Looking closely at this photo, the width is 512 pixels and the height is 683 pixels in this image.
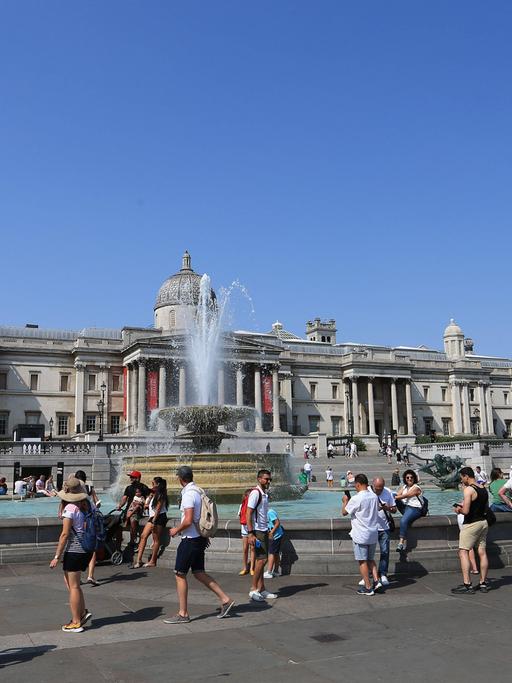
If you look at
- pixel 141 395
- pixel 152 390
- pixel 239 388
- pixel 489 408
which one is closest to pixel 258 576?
pixel 141 395

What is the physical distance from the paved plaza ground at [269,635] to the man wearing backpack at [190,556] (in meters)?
0.18

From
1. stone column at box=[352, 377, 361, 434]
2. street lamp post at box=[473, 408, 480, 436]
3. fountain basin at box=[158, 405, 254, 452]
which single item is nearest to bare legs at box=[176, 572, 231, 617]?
fountain basin at box=[158, 405, 254, 452]

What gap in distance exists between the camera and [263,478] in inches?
420

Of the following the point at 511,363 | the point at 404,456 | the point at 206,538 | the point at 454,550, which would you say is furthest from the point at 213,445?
the point at 511,363

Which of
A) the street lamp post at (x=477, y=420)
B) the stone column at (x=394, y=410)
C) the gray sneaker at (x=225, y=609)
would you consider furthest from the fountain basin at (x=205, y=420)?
the street lamp post at (x=477, y=420)

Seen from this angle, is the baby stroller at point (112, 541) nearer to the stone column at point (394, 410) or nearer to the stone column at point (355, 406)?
the stone column at point (355, 406)

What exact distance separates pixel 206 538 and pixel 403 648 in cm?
269

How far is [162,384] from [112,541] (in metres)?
60.7

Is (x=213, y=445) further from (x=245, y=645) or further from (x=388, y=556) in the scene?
(x=245, y=645)

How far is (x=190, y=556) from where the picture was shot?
8.94 metres

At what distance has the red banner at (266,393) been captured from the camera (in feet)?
255

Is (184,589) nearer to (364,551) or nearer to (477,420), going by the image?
(364,551)

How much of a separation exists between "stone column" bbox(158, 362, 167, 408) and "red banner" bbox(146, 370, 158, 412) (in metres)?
0.40

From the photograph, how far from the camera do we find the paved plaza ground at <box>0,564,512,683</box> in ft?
23.0
